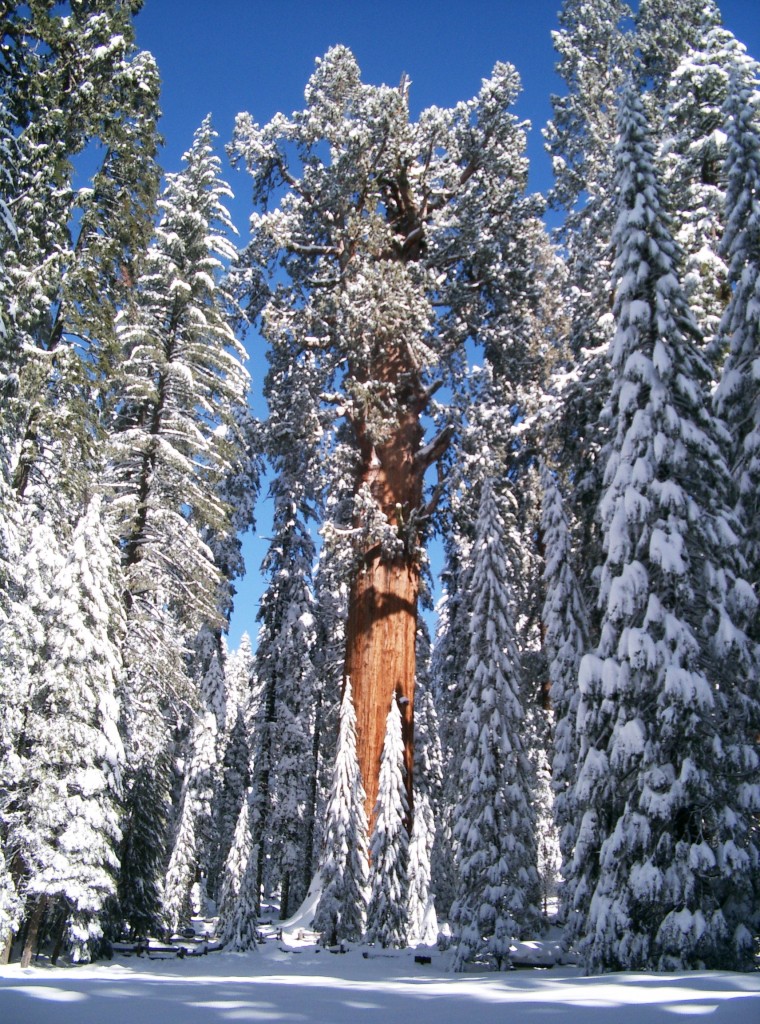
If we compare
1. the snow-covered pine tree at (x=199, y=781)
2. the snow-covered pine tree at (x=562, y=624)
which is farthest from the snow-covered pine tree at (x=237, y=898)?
the snow-covered pine tree at (x=199, y=781)

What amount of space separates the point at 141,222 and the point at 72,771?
9.78 m

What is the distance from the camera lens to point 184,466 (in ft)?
49.2

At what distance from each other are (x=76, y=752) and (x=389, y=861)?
20.9ft

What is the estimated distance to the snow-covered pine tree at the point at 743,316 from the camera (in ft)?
37.4

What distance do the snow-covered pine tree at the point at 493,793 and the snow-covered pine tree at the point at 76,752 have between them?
6.11 metres

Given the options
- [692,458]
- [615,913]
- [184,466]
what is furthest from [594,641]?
[184,466]

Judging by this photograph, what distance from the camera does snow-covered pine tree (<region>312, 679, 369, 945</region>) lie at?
48.8 feet

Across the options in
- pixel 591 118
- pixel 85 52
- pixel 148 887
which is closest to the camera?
pixel 85 52

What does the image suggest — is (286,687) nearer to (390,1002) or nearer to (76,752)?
(76,752)

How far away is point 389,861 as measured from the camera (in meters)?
14.3

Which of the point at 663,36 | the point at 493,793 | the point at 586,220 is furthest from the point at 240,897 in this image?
the point at 663,36

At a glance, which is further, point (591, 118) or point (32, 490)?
point (591, 118)

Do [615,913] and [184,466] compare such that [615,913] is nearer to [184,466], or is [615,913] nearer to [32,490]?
[184,466]

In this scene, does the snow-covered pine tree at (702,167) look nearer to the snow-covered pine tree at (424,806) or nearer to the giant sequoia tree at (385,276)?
the giant sequoia tree at (385,276)
